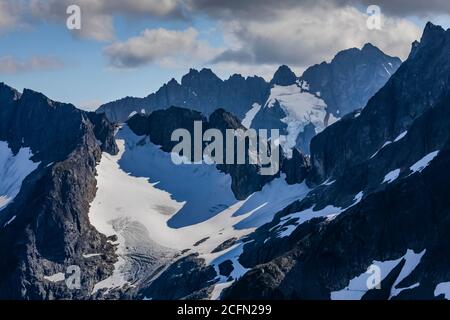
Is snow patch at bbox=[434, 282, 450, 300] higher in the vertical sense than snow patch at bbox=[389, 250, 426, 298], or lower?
lower

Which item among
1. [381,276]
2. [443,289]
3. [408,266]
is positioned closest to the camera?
[443,289]

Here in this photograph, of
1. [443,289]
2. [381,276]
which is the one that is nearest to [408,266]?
[381,276]

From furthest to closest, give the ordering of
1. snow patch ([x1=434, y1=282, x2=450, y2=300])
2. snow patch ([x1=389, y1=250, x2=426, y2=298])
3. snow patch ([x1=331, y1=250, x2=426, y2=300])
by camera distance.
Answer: snow patch ([x1=331, y1=250, x2=426, y2=300]) → snow patch ([x1=389, y1=250, x2=426, y2=298]) → snow patch ([x1=434, y1=282, x2=450, y2=300])

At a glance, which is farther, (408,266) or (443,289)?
(408,266)

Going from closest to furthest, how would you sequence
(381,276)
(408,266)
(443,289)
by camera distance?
(443,289), (408,266), (381,276)

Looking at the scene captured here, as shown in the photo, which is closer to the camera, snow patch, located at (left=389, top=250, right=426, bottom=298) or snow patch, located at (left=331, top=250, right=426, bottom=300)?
snow patch, located at (left=389, top=250, right=426, bottom=298)

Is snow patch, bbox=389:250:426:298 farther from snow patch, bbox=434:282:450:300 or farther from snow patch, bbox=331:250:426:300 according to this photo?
snow patch, bbox=434:282:450:300

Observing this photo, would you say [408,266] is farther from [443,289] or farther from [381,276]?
[443,289]

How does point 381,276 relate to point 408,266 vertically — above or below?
below

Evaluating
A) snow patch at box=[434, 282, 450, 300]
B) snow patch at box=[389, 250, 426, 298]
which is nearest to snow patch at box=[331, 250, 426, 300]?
snow patch at box=[389, 250, 426, 298]

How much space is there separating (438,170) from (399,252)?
23.1m

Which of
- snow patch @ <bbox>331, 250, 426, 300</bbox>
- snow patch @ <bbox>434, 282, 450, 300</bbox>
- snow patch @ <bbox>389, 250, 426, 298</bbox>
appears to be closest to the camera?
snow patch @ <bbox>434, 282, 450, 300</bbox>

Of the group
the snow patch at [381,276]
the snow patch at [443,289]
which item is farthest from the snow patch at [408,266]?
the snow patch at [443,289]
